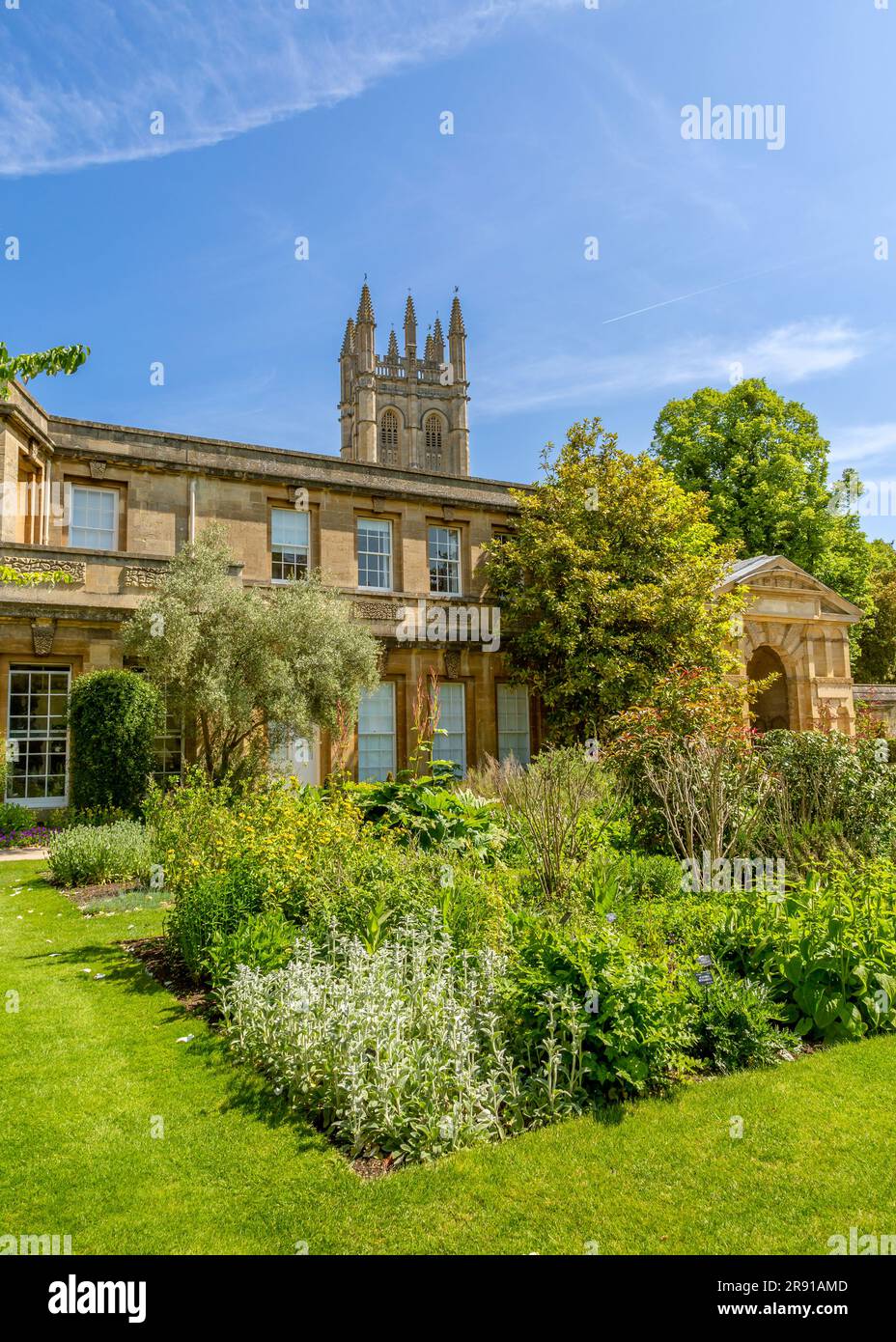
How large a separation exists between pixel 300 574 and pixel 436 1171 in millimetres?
17072

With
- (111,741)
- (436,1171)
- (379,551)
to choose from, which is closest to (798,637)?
(379,551)

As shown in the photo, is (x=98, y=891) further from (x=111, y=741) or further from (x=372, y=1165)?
(x=372, y=1165)

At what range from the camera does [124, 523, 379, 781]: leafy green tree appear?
14352 millimetres

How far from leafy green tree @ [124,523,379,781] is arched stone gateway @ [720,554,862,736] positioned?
12158mm

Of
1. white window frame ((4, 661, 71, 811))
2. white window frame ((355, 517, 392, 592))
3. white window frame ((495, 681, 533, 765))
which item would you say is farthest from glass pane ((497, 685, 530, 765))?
white window frame ((4, 661, 71, 811))

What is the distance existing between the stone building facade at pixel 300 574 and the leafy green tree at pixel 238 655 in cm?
98

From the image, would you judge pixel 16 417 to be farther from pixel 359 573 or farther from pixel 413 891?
pixel 413 891

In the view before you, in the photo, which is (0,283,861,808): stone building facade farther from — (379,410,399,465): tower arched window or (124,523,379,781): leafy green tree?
(379,410,399,465): tower arched window

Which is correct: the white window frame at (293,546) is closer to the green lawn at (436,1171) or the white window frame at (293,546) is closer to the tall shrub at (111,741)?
the tall shrub at (111,741)

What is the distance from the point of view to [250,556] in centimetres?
1928

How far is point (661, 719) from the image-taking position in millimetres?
12438

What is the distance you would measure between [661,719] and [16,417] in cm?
1330

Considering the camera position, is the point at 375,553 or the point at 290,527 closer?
the point at 290,527
